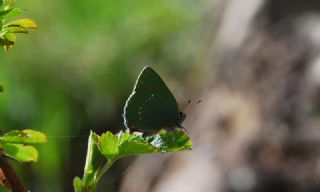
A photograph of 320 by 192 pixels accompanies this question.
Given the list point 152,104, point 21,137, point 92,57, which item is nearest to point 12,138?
point 21,137

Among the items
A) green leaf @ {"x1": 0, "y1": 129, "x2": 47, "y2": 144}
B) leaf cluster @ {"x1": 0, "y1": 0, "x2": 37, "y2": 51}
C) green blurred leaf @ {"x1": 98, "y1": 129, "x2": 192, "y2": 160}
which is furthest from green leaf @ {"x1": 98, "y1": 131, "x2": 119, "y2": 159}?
leaf cluster @ {"x1": 0, "y1": 0, "x2": 37, "y2": 51}

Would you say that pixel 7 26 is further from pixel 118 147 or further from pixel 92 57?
pixel 92 57

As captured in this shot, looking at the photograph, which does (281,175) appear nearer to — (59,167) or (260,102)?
(260,102)

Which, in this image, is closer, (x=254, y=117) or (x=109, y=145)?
(x=109, y=145)

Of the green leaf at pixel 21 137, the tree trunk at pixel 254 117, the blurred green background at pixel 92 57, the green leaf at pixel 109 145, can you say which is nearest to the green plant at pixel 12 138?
the green leaf at pixel 21 137

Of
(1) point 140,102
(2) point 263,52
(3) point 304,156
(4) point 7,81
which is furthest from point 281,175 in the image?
(1) point 140,102

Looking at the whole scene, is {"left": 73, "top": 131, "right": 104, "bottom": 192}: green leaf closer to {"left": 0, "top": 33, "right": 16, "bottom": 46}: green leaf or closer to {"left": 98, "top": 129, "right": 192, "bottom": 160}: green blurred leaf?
{"left": 98, "top": 129, "right": 192, "bottom": 160}: green blurred leaf

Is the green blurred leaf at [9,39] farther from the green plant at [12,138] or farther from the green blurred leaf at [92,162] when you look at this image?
Answer: the green blurred leaf at [92,162]
